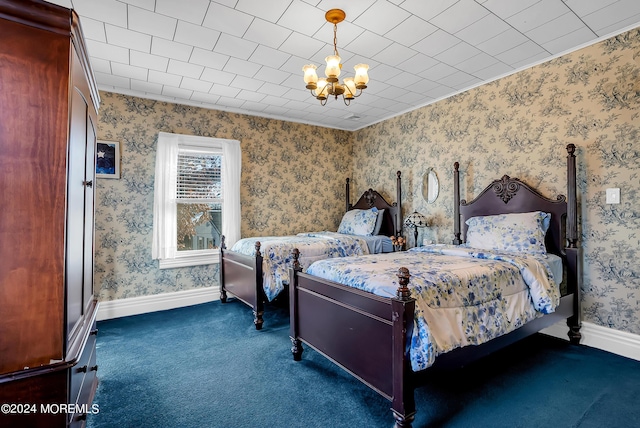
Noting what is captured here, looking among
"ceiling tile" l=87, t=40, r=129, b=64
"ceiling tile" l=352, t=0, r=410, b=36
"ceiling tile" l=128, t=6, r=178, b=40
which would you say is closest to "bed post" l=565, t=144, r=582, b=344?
"ceiling tile" l=352, t=0, r=410, b=36

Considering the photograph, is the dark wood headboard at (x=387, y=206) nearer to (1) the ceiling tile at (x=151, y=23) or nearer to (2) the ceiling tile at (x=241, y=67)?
(2) the ceiling tile at (x=241, y=67)

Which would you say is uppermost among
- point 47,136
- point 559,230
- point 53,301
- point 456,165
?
point 456,165

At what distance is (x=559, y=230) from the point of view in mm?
2816

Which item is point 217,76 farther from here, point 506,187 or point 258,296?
point 506,187

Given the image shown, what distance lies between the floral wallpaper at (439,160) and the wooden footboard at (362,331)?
2169 mm

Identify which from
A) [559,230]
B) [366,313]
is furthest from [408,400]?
[559,230]

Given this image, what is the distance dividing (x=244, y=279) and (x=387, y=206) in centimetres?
227

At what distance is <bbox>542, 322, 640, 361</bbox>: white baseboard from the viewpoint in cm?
245

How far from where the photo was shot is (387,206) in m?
4.57

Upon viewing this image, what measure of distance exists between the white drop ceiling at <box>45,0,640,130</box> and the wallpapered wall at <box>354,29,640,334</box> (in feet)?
0.65

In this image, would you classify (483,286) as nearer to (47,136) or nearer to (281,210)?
(47,136)

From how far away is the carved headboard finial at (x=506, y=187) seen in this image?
3.13 metres

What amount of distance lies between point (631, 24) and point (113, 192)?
197 inches

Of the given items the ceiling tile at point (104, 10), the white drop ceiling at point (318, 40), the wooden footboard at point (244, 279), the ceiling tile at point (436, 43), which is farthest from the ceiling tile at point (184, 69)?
the ceiling tile at point (436, 43)
